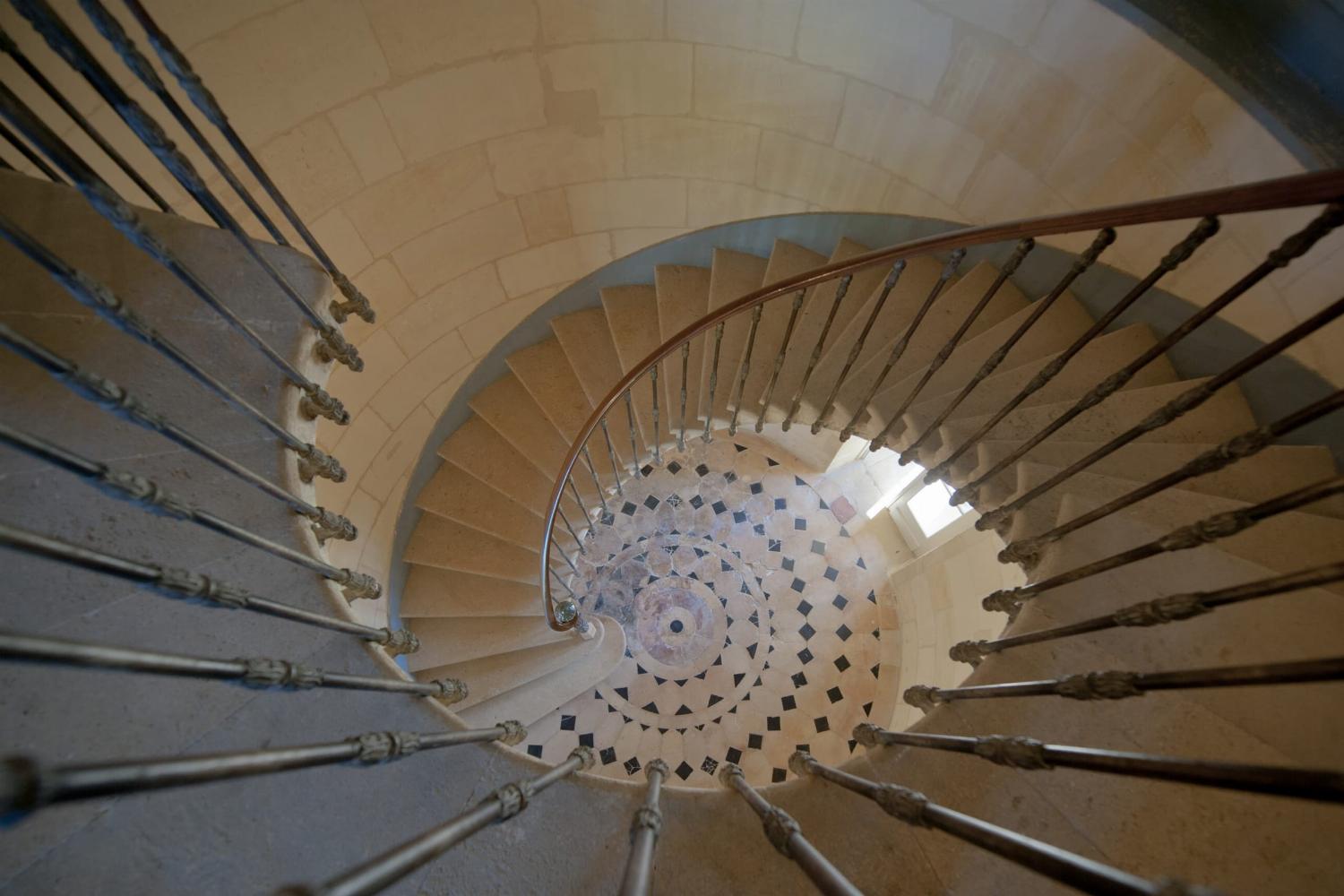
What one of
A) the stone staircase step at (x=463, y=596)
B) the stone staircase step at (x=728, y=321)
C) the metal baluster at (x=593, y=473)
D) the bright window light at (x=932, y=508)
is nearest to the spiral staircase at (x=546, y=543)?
the metal baluster at (x=593, y=473)

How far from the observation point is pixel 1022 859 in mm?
860

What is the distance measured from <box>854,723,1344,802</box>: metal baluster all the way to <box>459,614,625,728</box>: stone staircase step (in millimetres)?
2934

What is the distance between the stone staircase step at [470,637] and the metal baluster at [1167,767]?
2727mm

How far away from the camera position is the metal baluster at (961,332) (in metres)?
1.72

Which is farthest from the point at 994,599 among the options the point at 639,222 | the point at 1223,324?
the point at 639,222

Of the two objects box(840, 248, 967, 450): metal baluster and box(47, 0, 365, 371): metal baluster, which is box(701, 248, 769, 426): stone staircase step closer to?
box(840, 248, 967, 450): metal baluster

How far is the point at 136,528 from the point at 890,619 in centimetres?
458

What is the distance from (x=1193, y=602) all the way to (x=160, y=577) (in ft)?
→ 6.46

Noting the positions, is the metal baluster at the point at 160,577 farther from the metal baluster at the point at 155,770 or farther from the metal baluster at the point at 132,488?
the metal baluster at the point at 155,770

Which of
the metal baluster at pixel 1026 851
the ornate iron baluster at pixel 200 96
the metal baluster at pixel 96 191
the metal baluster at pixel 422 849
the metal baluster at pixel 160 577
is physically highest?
the ornate iron baluster at pixel 200 96

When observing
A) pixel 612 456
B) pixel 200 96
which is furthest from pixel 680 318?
pixel 200 96

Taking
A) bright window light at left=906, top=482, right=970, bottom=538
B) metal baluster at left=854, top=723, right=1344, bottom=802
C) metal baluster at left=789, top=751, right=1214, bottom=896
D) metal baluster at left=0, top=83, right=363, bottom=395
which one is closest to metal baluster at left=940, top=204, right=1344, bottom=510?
metal baluster at left=854, top=723, right=1344, bottom=802

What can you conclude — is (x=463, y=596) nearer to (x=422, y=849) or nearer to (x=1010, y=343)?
(x=422, y=849)

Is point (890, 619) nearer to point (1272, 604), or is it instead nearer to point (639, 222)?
point (1272, 604)
